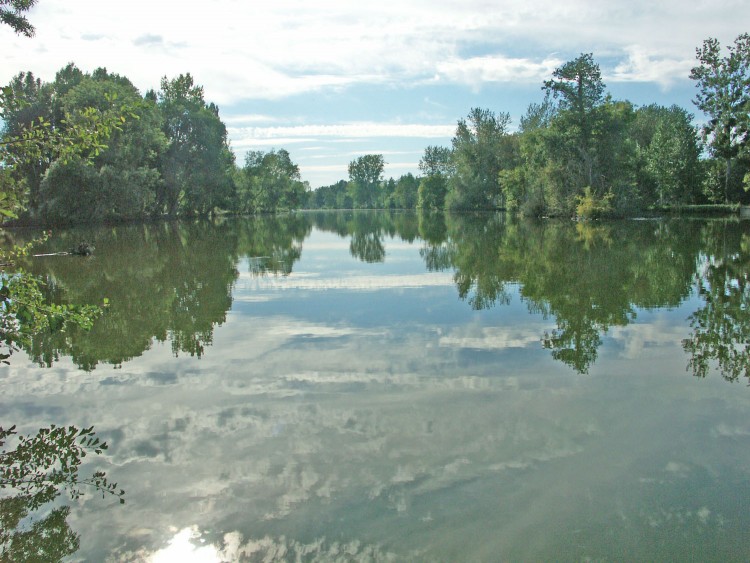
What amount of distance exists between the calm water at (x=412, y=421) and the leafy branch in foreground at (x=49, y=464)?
0.21 metres

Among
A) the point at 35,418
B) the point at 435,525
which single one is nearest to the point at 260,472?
the point at 435,525

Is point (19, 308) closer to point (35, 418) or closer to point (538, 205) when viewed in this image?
point (35, 418)

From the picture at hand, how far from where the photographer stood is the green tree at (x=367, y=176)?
196m

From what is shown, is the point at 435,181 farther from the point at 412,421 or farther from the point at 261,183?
the point at 412,421

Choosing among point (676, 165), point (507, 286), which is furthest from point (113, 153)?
point (676, 165)

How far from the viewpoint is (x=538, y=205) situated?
6253cm

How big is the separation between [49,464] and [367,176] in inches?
7651

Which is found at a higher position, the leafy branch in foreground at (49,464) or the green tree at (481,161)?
the green tree at (481,161)

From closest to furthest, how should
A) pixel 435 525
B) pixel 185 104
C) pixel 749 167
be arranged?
pixel 435 525, pixel 749 167, pixel 185 104

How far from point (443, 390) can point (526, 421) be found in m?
1.28

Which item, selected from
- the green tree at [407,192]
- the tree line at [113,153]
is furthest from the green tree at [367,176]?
the tree line at [113,153]

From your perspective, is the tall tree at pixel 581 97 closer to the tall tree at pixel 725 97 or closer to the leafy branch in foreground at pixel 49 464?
the tall tree at pixel 725 97

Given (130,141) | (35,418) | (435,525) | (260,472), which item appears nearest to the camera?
(435,525)

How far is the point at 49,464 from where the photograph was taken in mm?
5516
